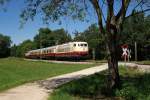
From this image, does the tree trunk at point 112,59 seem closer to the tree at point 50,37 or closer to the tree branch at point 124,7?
the tree branch at point 124,7

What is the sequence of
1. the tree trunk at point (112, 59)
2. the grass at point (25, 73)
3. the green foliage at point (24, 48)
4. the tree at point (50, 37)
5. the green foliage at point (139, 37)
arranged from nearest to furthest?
1. the tree trunk at point (112, 59)
2. the grass at point (25, 73)
3. the green foliage at point (139, 37)
4. the tree at point (50, 37)
5. the green foliage at point (24, 48)

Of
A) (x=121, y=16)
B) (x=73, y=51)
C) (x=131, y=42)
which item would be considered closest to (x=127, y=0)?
(x=121, y=16)

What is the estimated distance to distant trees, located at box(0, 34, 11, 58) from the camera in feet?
563

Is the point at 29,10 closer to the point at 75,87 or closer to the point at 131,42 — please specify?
the point at 75,87

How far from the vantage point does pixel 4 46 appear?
17888 centimetres

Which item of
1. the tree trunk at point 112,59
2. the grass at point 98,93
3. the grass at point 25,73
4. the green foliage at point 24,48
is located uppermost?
the green foliage at point 24,48

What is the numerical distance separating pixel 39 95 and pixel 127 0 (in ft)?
20.5

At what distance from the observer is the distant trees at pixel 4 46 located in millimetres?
171750

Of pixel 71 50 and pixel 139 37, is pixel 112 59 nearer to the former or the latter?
pixel 71 50

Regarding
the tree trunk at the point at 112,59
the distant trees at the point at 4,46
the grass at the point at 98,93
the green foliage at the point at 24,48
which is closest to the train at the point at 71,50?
the grass at the point at 98,93

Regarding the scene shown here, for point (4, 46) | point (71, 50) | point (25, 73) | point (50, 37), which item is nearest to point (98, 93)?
point (25, 73)

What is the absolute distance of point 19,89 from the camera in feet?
73.5

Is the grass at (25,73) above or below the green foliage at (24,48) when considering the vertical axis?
below

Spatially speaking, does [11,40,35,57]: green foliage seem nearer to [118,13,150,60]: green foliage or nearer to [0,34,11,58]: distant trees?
[0,34,11,58]: distant trees
